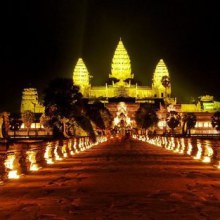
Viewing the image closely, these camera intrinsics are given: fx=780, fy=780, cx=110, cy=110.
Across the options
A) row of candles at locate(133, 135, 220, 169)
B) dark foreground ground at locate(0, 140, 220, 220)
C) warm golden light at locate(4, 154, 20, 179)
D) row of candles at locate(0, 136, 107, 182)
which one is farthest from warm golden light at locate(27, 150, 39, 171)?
row of candles at locate(133, 135, 220, 169)

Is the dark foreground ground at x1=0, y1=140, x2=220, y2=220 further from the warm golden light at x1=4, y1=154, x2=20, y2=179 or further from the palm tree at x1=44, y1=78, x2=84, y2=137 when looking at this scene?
the palm tree at x1=44, y1=78, x2=84, y2=137

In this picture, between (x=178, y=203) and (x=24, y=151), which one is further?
(x=24, y=151)

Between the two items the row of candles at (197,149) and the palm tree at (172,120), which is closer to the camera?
the row of candles at (197,149)

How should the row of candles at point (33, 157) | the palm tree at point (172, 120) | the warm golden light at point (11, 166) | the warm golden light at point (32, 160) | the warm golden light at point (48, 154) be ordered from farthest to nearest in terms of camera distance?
1. the palm tree at point (172, 120)
2. the warm golden light at point (48, 154)
3. the warm golden light at point (32, 160)
4. the row of candles at point (33, 157)
5. the warm golden light at point (11, 166)

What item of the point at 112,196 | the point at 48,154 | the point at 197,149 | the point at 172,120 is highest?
the point at 172,120

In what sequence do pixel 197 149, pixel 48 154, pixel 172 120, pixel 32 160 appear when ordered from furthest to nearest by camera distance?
pixel 172 120 < pixel 197 149 < pixel 48 154 < pixel 32 160

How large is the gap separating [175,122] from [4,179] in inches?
6616

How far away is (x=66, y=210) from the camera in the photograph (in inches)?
648

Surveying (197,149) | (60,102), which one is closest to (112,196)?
(197,149)

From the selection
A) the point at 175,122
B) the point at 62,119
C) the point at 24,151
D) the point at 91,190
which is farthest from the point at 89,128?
the point at 91,190

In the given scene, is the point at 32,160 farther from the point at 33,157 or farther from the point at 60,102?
the point at 60,102

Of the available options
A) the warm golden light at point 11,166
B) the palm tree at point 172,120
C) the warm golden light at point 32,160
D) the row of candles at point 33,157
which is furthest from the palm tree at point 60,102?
the palm tree at point 172,120

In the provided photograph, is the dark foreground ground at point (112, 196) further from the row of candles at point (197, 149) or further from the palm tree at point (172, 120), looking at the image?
the palm tree at point (172, 120)

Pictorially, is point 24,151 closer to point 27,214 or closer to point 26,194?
point 26,194
